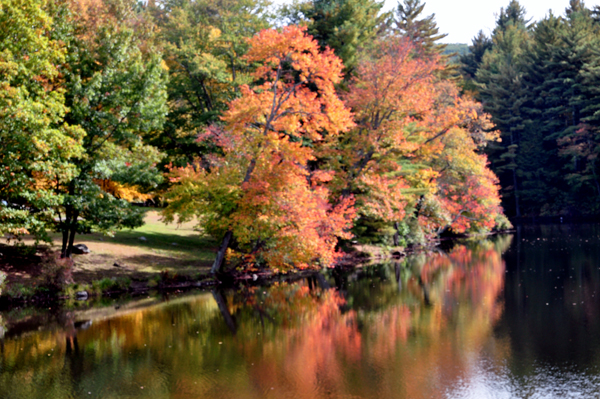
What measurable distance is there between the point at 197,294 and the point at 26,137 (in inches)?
326

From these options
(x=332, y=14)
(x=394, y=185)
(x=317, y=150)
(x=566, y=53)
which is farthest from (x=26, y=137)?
(x=566, y=53)

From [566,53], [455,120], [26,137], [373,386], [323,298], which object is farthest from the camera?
[566,53]

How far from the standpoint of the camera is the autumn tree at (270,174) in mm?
23078

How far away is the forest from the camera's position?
19297 mm

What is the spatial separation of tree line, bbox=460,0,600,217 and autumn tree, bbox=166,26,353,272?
41157mm

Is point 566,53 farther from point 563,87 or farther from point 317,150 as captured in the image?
point 317,150

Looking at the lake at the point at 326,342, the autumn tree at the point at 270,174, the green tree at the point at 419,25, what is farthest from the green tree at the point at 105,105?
the green tree at the point at 419,25

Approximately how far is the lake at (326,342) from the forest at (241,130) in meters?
3.54

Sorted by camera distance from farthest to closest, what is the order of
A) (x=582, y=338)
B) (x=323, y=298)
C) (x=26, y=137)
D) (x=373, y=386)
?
(x=323, y=298) → (x=26, y=137) → (x=582, y=338) → (x=373, y=386)

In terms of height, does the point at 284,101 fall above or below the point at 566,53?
below

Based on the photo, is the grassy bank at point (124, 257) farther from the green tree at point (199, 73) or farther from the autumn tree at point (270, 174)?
the green tree at point (199, 73)

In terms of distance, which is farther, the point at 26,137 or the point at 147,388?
the point at 26,137

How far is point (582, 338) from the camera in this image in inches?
526

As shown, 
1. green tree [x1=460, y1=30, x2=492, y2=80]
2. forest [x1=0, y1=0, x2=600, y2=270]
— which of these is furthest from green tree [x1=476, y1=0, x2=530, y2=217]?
green tree [x1=460, y1=30, x2=492, y2=80]
